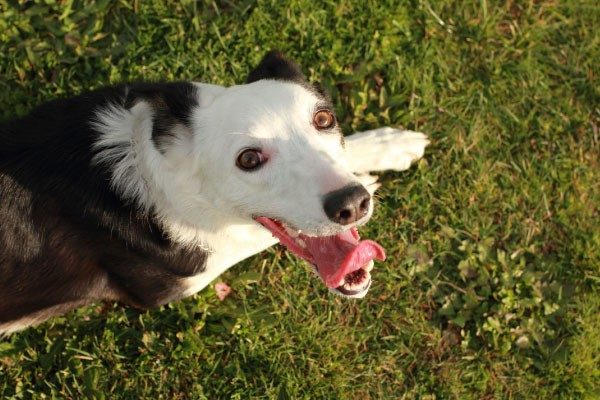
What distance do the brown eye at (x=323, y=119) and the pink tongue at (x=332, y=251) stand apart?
576 millimetres

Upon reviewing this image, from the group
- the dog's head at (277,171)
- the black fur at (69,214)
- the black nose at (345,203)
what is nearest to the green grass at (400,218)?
the black fur at (69,214)

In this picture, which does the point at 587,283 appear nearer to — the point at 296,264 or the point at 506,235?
the point at 506,235

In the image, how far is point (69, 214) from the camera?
3439 mm

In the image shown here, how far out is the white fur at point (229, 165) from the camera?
10.0ft

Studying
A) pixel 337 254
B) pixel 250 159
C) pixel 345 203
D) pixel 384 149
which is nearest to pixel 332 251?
pixel 337 254

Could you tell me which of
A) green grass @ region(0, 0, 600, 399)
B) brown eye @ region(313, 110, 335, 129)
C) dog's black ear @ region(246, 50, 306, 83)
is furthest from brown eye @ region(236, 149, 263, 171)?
green grass @ region(0, 0, 600, 399)

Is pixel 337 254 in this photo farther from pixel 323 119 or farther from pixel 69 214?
pixel 69 214

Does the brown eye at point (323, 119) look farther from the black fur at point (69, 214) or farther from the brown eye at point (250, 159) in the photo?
the black fur at point (69, 214)

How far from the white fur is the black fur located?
89 mm

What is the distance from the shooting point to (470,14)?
5277mm

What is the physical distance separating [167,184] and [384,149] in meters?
1.88

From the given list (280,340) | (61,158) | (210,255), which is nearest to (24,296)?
(61,158)

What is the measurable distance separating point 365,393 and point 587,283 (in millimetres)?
1950

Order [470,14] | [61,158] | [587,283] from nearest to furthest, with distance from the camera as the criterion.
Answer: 1. [61,158]
2. [587,283]
3. [470,14]
